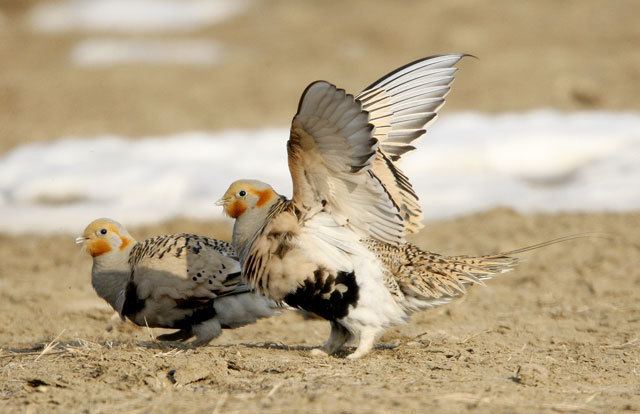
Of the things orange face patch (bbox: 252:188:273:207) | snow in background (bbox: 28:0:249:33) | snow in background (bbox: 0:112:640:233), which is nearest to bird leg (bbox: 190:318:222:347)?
orange face patch (bbox: 252:188:273:207)

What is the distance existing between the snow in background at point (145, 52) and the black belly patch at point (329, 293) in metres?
12.6

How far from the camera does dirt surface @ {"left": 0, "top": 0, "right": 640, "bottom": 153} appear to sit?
14.5 metres

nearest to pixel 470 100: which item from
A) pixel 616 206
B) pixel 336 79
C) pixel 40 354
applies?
pixel 336 79

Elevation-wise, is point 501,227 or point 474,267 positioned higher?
point 501,227

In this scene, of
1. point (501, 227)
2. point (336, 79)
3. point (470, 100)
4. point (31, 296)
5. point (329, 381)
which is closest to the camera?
point (329, 381)

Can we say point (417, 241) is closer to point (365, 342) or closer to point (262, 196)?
point (262, 196)

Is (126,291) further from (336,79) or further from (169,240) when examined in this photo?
(336,79)

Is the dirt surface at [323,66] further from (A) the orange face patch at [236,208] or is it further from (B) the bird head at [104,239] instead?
(A) the orange face patch at [236,208]

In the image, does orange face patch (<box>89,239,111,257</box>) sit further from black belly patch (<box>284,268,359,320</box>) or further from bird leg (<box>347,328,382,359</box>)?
bird leg (<box>347,328,382,359</box>)

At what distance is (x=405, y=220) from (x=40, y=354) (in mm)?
2288

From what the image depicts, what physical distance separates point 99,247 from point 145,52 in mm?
12598

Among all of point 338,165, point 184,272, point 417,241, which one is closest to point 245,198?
point 184,272

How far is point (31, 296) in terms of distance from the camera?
820 cm

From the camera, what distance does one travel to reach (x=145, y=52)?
19.0 metres
